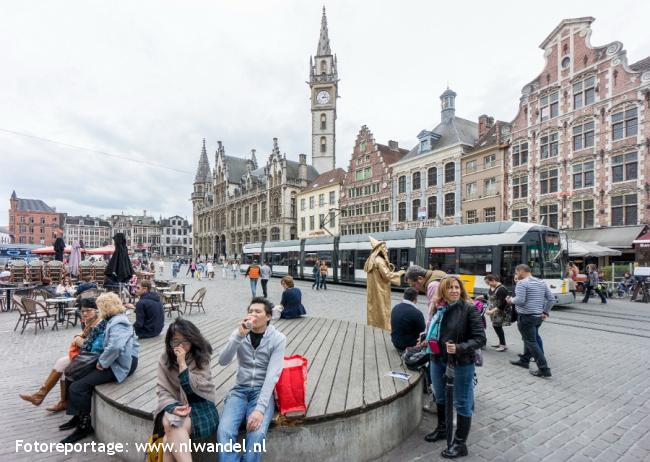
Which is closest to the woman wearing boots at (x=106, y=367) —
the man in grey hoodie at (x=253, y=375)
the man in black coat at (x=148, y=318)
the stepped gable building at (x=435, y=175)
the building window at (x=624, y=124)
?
the man in grey hoodie at (x=253, y=375)

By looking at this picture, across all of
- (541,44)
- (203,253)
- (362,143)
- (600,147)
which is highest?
(541,44)

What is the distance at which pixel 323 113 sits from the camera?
59.5m

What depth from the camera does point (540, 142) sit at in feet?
82.4

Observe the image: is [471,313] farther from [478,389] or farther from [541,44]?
[541,44]

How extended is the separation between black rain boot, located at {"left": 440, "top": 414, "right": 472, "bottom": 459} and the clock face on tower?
200ft

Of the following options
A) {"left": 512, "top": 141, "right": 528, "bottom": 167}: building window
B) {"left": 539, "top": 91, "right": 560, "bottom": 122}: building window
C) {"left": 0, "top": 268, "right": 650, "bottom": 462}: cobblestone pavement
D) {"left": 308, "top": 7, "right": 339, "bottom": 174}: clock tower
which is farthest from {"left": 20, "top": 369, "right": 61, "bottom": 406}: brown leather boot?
{"left": 308, "top": 7, "right": 339, "bottom": 174}: clock tower

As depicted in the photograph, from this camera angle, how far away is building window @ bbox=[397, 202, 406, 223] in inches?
1359

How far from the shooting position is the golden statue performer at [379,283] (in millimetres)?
6305

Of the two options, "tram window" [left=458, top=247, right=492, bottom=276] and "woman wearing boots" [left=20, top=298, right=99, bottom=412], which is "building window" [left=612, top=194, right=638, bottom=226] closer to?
"tram window" [left=458, top=247, right=492, bottom=276]

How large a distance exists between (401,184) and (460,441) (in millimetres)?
32989

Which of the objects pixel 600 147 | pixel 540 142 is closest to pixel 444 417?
pixel 600 147

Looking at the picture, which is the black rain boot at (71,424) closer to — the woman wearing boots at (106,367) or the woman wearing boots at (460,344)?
the woman wearing boots at (106,367)

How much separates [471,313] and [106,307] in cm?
402

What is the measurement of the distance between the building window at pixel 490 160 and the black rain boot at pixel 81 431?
97.1ft
